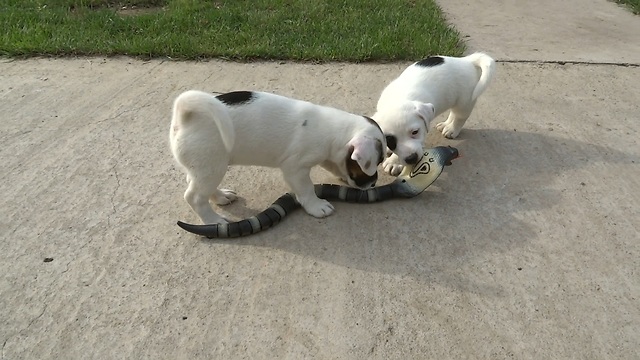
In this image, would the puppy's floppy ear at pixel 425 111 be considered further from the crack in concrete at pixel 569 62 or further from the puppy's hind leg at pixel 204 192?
the crack in concrete at pixel 569 62

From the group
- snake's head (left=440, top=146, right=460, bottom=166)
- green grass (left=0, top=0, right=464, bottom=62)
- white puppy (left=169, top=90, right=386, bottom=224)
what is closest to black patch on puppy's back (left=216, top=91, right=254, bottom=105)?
white puppy (left=169, top=90, right=386, bottom=224)

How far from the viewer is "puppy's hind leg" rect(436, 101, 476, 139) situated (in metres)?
4.34

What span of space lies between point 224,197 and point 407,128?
47.3 inches

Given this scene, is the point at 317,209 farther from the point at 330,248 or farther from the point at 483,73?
the point at 483,73

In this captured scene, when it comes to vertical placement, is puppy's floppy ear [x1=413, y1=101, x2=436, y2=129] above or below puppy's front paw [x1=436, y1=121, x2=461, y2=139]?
above

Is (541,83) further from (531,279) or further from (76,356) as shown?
(76,356)

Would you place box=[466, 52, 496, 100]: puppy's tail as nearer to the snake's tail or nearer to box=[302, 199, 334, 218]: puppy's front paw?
box=[302, 199, 334, 218]: puppy's front paw

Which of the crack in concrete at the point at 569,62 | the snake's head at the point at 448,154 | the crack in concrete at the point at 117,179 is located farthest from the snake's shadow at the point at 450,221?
the crack in concrete at the point at 569,62

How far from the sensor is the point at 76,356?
2660 mm

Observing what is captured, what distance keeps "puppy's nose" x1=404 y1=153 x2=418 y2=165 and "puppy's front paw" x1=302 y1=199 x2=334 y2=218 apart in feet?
1.80

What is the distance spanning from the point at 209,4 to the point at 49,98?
2710 mm

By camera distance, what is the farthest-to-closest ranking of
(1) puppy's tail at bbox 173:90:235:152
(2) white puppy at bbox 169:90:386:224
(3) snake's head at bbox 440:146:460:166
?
(3) snake's head at bbox 440:146:460:166
(2) white puppy at bbox 169:90:386:224
(1) puppy's tail at bbox 173:90:235:152

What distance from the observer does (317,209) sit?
3568mm

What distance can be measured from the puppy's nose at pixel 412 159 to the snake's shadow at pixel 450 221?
0.84 ft
